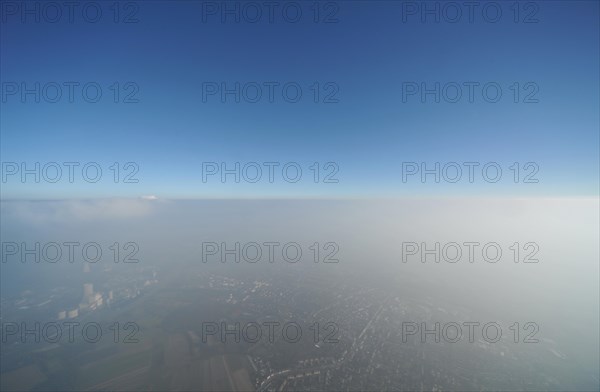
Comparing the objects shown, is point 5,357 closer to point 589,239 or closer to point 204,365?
point 204,365

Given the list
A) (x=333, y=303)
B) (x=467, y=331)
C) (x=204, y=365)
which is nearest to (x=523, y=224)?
(x=467, y=331)

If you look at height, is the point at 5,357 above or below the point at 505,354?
above

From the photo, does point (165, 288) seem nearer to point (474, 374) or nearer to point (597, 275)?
point (474, 374)

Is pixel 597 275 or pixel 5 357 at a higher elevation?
pixel 5 357

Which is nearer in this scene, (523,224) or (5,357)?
(5,357)

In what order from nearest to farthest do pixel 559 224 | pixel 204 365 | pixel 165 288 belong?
1. pixel 204 365
2. pixel 165 288
3. pixel 559 224

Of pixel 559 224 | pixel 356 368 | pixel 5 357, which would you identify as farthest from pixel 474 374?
pixel 559 224

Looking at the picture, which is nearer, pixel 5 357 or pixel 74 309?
pixel 5 357

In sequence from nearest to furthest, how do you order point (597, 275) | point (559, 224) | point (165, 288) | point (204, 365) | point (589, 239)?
point (204, 365) → point (165, 288) → point (597, 275) → point (589, 239) → point (559, 224)

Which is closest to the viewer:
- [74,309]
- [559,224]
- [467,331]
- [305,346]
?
[305,346]
